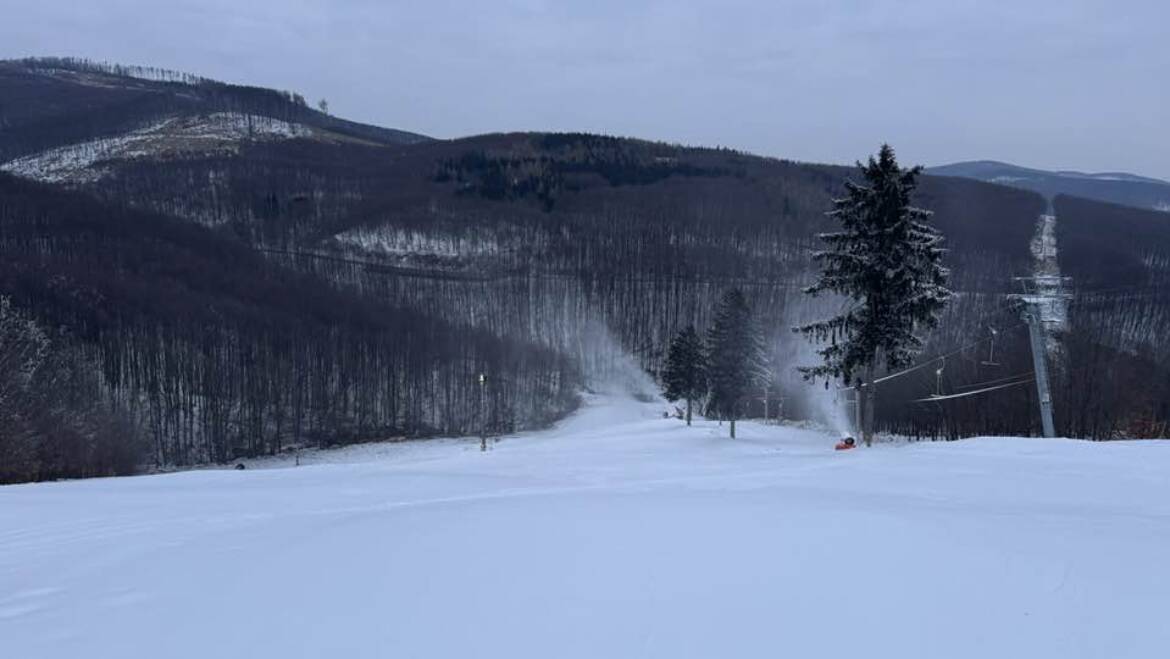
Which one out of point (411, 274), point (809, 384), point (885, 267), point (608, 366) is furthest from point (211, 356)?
point (885, 267)

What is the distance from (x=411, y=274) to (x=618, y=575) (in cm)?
12590

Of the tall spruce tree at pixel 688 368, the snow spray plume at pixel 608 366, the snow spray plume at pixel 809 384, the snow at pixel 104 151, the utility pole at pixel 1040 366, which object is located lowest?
the snow spray plume at pixel 608 366

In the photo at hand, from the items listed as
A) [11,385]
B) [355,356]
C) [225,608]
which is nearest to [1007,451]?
[225,608]

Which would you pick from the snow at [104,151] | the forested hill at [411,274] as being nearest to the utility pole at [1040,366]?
the forested hill at [411,274]

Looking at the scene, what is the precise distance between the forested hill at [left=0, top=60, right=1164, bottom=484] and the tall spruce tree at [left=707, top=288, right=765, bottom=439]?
13470 millimetres

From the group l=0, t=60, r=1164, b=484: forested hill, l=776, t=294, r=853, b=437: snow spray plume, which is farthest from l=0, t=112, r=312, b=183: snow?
l=776, t=294, r=853, b=437: snow spray plume

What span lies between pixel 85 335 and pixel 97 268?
68.9 feet

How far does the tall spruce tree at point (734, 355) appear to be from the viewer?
4231 cm

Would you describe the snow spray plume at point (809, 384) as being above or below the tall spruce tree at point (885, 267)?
below

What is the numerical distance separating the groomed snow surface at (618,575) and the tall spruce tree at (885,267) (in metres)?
11.9

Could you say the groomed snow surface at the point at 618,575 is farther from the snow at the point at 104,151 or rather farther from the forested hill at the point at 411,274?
the snow at the point at 104,151

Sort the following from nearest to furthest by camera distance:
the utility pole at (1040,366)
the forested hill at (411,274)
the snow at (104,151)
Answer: the utility pole at (1040,366), the forested hill at (411,274), the snow at (104,151)

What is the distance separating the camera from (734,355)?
42.5 meters

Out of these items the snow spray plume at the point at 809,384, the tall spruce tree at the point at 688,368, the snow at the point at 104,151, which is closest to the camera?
the tall spruce tree at the point at 688,368
